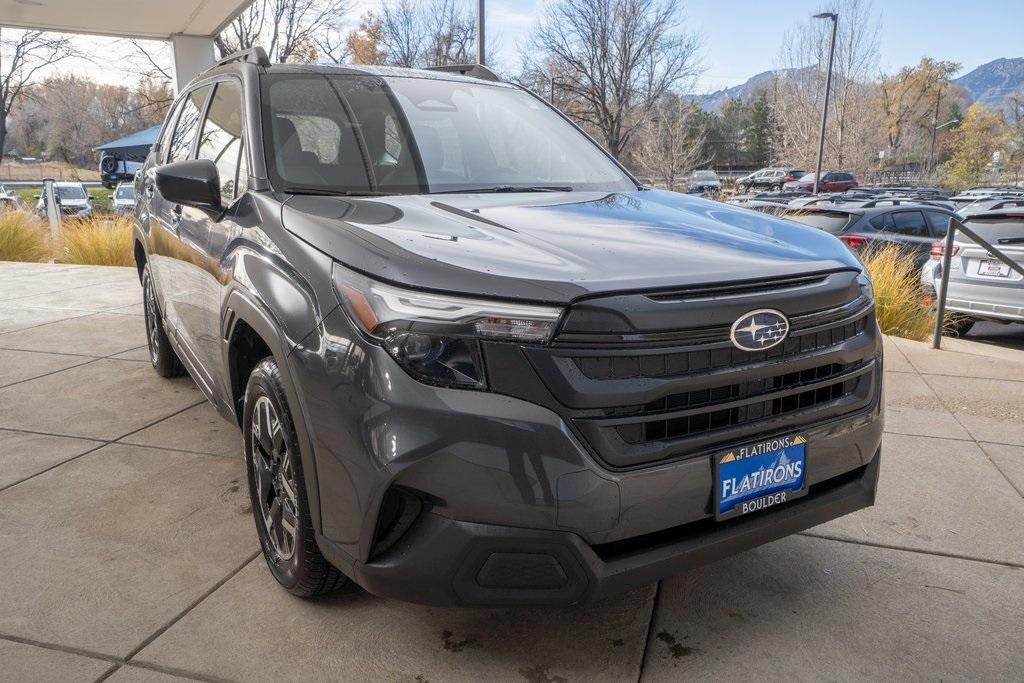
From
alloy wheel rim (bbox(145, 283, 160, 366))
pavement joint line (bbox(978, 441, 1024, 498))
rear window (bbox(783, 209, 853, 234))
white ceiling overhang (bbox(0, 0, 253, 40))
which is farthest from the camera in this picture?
white ceiling overhang (bbox(0, 0, 253, 40))

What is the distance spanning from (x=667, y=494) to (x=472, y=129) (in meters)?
2.04

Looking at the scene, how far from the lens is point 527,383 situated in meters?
1.98

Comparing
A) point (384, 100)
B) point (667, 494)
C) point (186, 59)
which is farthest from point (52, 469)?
point (186, 59)

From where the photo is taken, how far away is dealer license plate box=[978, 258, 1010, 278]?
8.06 metres

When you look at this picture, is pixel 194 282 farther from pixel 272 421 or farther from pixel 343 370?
pixel 343 370

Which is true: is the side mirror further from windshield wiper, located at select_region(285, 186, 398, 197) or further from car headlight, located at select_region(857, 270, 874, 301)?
car headlight, located at select_region(857, 270, 874, 301)

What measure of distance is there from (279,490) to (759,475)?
1.47 m

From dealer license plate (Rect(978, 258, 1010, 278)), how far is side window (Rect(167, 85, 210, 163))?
743 centimetres

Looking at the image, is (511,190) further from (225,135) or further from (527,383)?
(527,383)

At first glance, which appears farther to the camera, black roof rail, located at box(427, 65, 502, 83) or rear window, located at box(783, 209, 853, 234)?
rear window, located at box(783, 209, 853, 234)

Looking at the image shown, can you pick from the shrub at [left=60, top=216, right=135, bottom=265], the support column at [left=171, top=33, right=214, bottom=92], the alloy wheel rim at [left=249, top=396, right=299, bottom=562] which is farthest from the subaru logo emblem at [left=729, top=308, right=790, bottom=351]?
the support column at [left=171, top=33, right=214, bottom=92]

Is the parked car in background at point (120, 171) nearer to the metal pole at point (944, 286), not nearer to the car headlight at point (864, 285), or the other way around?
the metal pole at point (944, 286)

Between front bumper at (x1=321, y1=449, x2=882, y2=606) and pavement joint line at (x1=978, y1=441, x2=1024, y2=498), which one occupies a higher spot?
front bumper at (x1=321, y1=449, x2=882, y2=606)

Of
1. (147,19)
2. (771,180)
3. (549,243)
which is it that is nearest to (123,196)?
(147,19)
